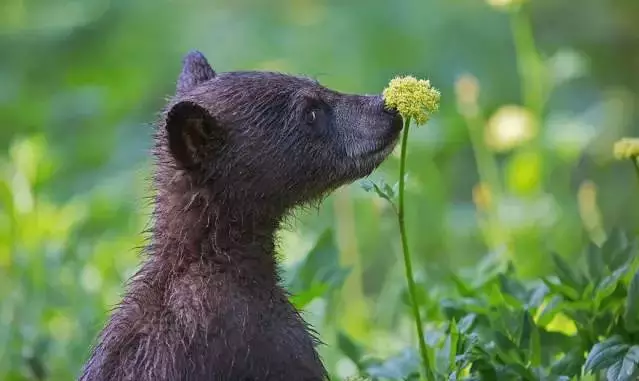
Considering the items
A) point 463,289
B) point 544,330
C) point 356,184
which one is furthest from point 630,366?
point 356,184

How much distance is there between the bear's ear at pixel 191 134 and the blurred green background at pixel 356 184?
426 mm

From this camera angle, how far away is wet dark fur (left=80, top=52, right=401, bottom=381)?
3.25 metres

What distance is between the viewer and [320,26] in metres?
8.96

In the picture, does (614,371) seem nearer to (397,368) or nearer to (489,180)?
(397,368)

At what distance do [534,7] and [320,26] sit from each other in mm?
1539

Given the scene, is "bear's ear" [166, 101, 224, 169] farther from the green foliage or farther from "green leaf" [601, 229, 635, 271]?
"green leaf" [601, 229, 635, 271]

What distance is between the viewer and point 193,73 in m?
3.77

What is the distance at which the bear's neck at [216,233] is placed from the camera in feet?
11.2

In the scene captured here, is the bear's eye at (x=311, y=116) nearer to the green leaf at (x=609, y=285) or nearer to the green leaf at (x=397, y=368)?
the green leaf at (x=397, y=368)

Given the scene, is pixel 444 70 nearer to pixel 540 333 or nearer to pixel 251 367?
pixel 540 333

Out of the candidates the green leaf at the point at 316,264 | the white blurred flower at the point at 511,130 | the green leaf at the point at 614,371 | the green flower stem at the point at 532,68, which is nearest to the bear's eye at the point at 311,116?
the green leaf at the point at 316,264

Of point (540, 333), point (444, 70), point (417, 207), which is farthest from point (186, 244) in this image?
point (444, 70)

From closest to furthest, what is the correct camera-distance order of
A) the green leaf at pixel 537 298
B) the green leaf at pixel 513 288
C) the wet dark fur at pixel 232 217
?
the wet dark fur at pixel 232 217
the green leaf at pixel 537 298
the green leaf at pixel 513 288

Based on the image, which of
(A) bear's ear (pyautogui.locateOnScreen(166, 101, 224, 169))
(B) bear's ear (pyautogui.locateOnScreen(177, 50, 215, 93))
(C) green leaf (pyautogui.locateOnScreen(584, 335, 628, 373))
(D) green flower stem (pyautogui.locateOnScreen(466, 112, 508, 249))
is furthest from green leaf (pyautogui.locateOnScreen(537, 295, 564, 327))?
(D) green flower stem (pyautogui.locateOnScreen(466, 112, 508, 249))
